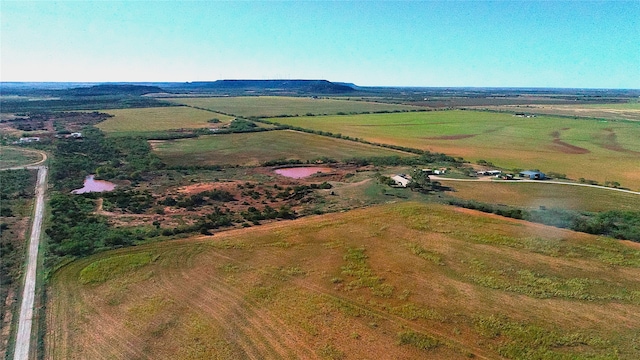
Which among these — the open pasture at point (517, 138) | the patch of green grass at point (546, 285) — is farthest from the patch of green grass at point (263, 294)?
the open pasture at point (517, 138)

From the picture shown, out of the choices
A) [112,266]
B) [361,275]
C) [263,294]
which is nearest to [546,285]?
[361,275]

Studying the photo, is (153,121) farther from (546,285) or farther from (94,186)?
(546,285)

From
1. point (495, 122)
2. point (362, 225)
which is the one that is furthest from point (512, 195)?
point (495, 122)

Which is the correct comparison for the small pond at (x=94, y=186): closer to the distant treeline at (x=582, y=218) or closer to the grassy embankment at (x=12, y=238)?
the grassy embankment at (x=12, y=238)

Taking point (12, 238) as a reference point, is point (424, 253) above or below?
above

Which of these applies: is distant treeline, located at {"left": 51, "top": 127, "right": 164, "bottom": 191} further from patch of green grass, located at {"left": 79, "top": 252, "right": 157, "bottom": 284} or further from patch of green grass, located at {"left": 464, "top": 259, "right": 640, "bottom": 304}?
patch of green grass, located at {"left": 464, "top": 259, "right": 640, "bottom": 304}

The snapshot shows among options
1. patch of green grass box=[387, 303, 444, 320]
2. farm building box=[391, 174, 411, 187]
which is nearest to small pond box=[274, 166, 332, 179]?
farm building box=[391, 174, 411, 187]

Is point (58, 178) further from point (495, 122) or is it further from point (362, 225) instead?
point (495, 122)
